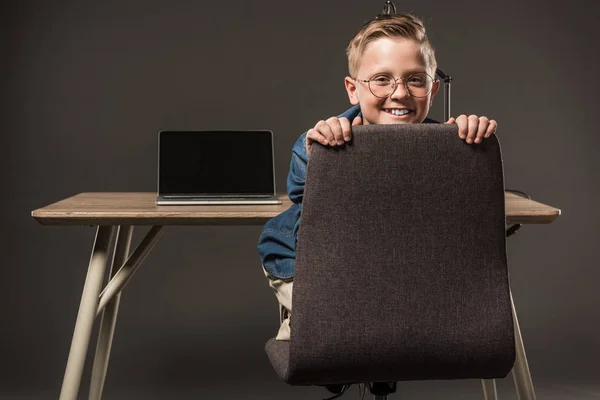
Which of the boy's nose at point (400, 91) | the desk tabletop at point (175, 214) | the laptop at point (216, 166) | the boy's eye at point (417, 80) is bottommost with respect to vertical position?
the desk tabletop at point (175, 214)

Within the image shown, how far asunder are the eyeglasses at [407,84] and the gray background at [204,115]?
182cm

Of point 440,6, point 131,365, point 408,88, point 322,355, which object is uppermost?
→ point 440,6

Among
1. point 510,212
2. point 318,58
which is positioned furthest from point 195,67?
point 510,212

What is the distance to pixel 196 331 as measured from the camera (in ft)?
11.9

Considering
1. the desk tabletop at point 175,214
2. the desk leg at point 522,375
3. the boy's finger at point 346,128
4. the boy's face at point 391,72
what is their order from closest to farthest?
the boy's finger at point 346,128 → the boy's face at point 391,72 → the desk tabletop at point 175,214 → the desk leg at point 522,375

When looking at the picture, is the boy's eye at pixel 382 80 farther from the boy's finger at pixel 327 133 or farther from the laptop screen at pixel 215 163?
the laptop screen at pixel 215 163

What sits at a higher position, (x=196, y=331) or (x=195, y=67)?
(x=195, y=67)

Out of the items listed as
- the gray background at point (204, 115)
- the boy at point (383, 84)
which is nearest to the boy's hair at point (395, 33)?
the boy at point (383, 84)

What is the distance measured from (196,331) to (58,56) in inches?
43.3

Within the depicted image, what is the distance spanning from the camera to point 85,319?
2.34m

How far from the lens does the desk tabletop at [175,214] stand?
2.21 meters

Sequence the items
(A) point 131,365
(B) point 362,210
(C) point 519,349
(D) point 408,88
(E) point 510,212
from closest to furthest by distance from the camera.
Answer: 1. (B) point 362,210
2. (D) point 408,88
3. (E) point 510,212
4. (C) point 519,349
5. (A) point 131,365

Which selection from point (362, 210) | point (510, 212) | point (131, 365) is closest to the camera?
point (362, 210)

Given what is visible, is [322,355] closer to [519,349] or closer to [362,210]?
[362,210]
